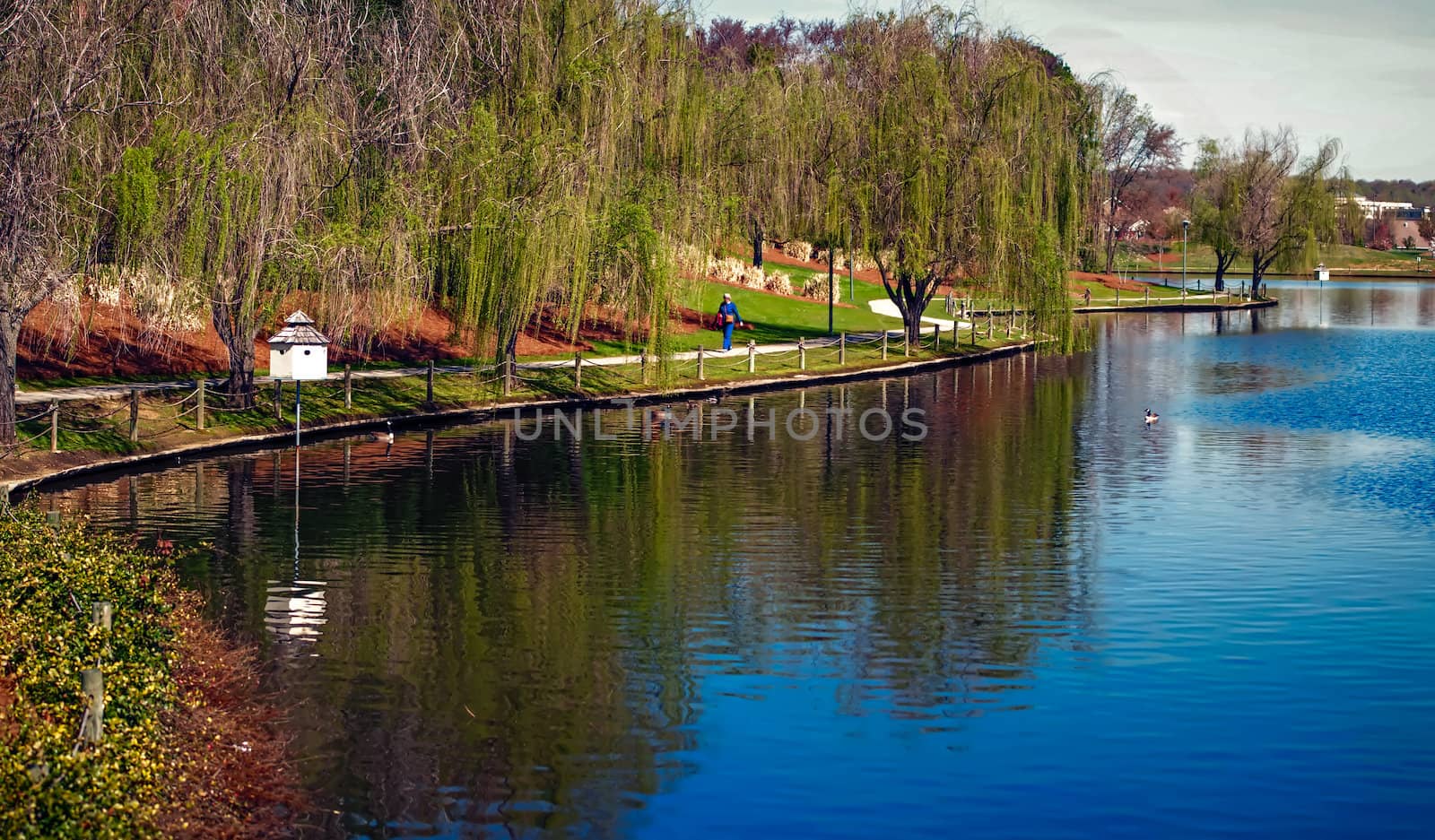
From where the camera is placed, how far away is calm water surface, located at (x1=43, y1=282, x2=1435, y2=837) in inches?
487

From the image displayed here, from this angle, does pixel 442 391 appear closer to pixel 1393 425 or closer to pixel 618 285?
pixel 618 285

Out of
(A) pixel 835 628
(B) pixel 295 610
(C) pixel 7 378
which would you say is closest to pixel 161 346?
(C) pixel 7 378

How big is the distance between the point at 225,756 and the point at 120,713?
1.38 m

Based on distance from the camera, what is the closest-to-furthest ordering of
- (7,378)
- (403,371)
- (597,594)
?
(597,594) < (7,378) < (403,371)

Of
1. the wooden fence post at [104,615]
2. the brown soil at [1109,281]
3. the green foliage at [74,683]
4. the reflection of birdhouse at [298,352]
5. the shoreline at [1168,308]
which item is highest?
the brown soil at [1109,281]

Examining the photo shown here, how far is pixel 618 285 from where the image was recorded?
3866 cm

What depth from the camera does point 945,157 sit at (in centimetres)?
5012

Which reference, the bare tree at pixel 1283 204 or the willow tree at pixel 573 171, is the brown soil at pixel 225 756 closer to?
the willow tree at pixel 573 171

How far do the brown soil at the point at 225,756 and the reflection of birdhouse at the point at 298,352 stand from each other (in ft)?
46.7

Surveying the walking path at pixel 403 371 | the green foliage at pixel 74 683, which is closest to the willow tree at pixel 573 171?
the walking path at pixel 403 371

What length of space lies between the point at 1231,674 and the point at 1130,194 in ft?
392

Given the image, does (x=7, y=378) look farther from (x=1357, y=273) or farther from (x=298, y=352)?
(x=1357, y=273)

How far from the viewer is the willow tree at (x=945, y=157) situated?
50500 millimetres

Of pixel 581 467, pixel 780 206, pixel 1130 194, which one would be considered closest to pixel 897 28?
pixel 780 206
